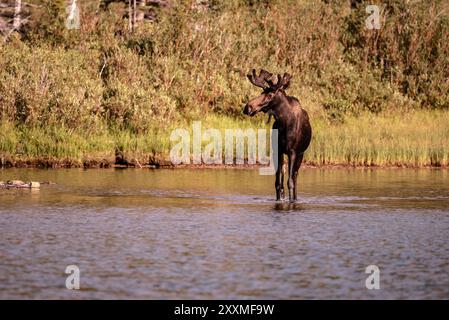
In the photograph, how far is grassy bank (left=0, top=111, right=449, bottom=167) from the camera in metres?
28.6

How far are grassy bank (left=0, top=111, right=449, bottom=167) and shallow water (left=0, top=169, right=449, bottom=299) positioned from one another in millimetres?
3920

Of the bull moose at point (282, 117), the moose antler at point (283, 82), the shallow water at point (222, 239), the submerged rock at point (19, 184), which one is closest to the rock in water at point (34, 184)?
the submerged rock at point (19, 184)

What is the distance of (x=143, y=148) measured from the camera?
29.4m

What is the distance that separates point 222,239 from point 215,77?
1910 centimetres

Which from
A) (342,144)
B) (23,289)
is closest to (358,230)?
(23,289)

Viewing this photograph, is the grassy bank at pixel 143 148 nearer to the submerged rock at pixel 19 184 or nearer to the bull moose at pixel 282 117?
the submerged rock at pixel 19 184

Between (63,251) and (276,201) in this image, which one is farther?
(276,201)

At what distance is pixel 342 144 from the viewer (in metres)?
29.6

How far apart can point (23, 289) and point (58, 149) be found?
1715cm

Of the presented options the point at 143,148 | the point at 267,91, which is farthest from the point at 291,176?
the point at 143,148

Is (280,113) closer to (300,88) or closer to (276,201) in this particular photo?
(276,201)

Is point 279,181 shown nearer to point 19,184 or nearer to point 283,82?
point 283,82

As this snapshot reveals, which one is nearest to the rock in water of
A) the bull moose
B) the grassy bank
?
A: the bull moose

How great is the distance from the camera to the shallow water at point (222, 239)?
Answer: 1219 cm
